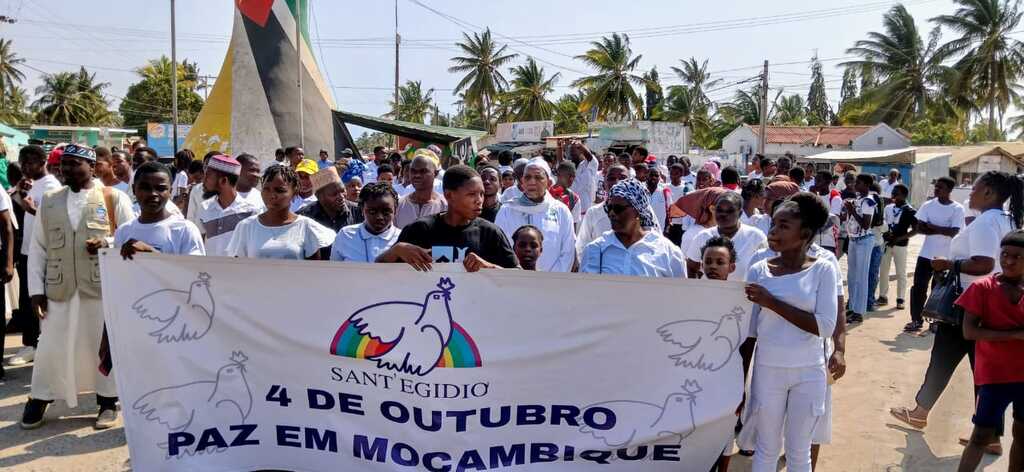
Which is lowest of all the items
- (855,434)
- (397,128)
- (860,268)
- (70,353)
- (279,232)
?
(855,434)

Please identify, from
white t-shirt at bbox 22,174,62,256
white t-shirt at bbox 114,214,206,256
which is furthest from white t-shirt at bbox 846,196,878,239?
white t-shirt at bbox 22,174,62,256

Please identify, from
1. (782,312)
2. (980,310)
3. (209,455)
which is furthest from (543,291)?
(980,310)

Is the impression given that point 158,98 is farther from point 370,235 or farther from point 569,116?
point 370,235

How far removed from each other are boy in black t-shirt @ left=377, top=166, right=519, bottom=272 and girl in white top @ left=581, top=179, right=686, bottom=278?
542mm

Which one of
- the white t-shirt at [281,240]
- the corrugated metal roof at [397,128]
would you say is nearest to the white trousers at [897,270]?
the white t-shirt at [281,240]

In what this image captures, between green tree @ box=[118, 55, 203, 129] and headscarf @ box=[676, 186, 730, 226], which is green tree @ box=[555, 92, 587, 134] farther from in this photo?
headscarf @ box=[676, 186, 730, 226]

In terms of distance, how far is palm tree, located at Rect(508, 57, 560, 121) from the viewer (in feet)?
171

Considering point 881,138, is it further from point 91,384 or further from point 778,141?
point 91,384

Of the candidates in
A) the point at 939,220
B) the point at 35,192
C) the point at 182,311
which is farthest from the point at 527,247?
the point at 939,220

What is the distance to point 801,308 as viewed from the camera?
127 inches

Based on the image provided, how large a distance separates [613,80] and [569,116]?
38.1 feet

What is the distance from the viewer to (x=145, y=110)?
5556cm

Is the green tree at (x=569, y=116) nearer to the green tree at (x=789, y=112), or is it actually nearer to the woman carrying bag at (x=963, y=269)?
the green tree at (x=789, y=112)

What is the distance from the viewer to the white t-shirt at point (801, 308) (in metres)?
3.22
